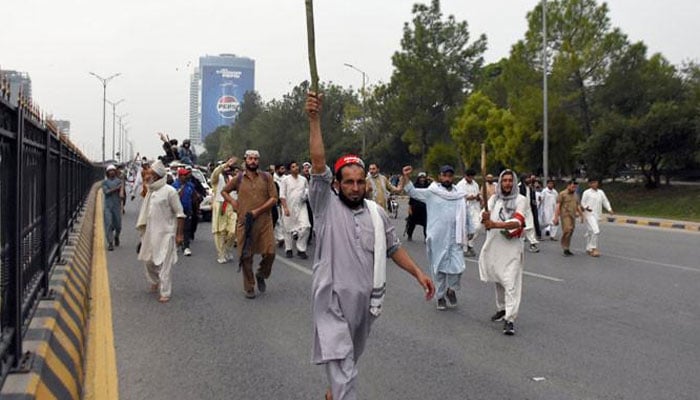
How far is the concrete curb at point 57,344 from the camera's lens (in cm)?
420

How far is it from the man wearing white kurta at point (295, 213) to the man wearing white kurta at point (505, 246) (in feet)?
19.5

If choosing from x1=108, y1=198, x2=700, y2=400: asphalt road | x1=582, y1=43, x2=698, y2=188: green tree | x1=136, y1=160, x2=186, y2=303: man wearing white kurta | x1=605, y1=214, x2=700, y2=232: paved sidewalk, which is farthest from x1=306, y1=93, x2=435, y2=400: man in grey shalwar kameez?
x1=582, y1=43, x2=698, y2=188: green tree

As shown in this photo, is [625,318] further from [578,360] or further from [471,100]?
[471,100]

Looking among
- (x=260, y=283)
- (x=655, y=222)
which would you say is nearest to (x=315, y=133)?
(x=260, y=283)

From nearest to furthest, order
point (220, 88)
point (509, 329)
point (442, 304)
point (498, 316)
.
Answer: point (509, 329), point (498, 316), point (442, 304), point (220, 88)

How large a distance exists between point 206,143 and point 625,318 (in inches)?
5895

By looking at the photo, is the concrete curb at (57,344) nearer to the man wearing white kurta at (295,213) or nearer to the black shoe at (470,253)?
the man wearing white kurta at (295,213)

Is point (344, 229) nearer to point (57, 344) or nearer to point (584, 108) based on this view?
point (57, 344)

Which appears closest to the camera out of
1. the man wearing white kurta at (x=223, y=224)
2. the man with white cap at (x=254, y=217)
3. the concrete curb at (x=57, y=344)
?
the concrete curb at (x=57, y=344)

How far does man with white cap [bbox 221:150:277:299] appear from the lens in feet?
28.9

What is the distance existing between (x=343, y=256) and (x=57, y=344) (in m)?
2.53

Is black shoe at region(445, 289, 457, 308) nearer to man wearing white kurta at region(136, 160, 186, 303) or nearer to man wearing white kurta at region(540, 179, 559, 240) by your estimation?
man wearing white kurta at region(136, 160, 186, 303)

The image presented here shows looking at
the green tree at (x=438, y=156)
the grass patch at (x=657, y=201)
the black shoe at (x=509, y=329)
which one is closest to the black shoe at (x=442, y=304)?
the black shoe at (x=509, y=329)

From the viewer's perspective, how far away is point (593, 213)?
14.6 meters
